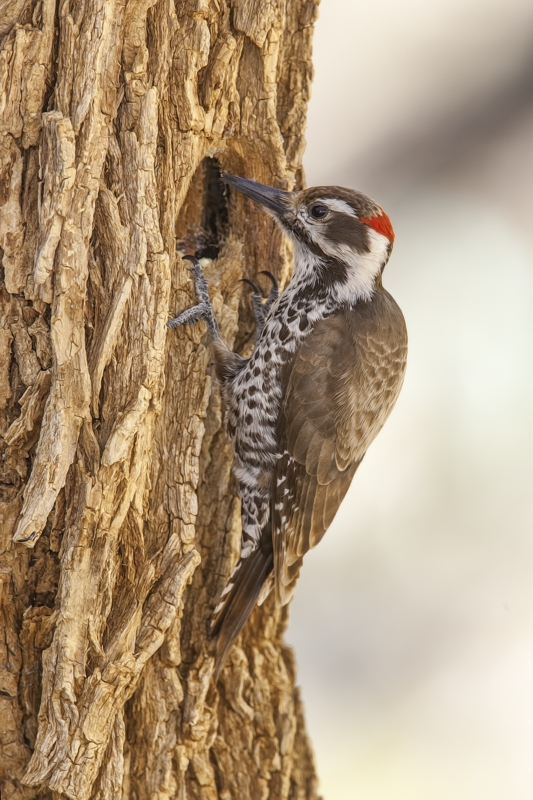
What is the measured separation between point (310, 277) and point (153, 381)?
895mm

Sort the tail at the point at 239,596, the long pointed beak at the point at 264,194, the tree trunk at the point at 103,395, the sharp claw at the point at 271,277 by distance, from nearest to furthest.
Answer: the tree trunk at the point at 103,395, the tail at the point at 239,596, the long pointed beak at the point at 264,194, the sharp claw at the point at 271,277

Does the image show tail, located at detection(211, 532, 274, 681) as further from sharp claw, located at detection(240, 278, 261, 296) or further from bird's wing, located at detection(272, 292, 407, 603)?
sharp claw, located at detection(240, 278, 261, 296)

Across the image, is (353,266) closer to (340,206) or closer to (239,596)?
(340,206)

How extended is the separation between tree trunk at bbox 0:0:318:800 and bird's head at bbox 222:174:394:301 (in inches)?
15.9

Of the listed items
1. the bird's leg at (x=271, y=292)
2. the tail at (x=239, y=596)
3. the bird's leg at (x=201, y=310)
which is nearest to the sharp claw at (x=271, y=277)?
the bird's leg at (x=271, y=292)

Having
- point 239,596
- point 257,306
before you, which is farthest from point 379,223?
point 239,596

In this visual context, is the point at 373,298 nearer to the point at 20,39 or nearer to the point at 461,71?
the point at 20,39

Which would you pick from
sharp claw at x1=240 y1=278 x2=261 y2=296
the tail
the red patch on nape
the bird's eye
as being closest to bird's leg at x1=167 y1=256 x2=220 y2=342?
sharp claw at x1=240 y1=278 x2=261 y2=296

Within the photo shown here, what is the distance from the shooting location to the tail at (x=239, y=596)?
2566 millimetres

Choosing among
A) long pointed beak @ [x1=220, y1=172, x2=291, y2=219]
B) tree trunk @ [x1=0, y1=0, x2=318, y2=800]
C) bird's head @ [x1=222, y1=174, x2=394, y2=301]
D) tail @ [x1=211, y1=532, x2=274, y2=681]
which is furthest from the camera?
bird's head @ [x1=222, y1=174, x2=394, y2=301]

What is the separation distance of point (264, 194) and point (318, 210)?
0.24 m

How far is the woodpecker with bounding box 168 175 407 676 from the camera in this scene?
8.80 feet

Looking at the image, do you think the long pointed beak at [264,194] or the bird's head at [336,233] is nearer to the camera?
the long pointed beak at [264,194]

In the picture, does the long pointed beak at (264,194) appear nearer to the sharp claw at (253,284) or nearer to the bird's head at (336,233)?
the bird's head at (336,233)
